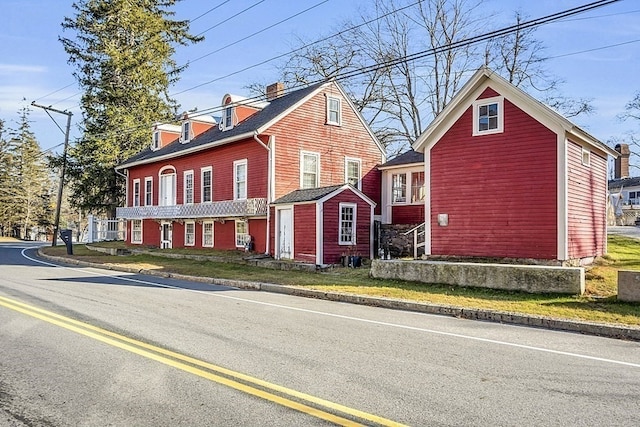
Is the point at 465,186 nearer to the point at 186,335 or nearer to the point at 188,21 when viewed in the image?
the point at 186,335

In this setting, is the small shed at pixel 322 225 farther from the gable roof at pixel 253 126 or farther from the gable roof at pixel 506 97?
the gable roof at pixel 506 97

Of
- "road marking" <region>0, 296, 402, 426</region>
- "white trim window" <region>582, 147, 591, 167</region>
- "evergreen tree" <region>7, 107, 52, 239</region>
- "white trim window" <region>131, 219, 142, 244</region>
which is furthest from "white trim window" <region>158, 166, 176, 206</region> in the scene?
"evergreen tree" <region>7, 107, 52, 239</region>

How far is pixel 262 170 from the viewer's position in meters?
24.5

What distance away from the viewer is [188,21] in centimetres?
4859

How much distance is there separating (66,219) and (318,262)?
239 ft

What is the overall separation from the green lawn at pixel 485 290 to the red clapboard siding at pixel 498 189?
2.05 m

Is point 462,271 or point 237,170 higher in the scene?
point 237,170

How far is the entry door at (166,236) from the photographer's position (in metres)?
31.8

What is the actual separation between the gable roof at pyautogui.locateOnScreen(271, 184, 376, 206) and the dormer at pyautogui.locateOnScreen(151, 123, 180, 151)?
14.8 meters

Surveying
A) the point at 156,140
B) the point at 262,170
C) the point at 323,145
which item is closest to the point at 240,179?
the point at 262,170

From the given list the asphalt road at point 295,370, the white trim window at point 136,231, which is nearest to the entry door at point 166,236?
the white trim window at point 136,231

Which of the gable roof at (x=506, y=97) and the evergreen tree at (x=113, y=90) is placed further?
the evergreen tree at (x=113, y=90)

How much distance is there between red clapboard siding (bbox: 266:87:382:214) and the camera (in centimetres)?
2467

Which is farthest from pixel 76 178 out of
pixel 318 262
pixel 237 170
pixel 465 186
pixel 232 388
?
pixel 232 388
